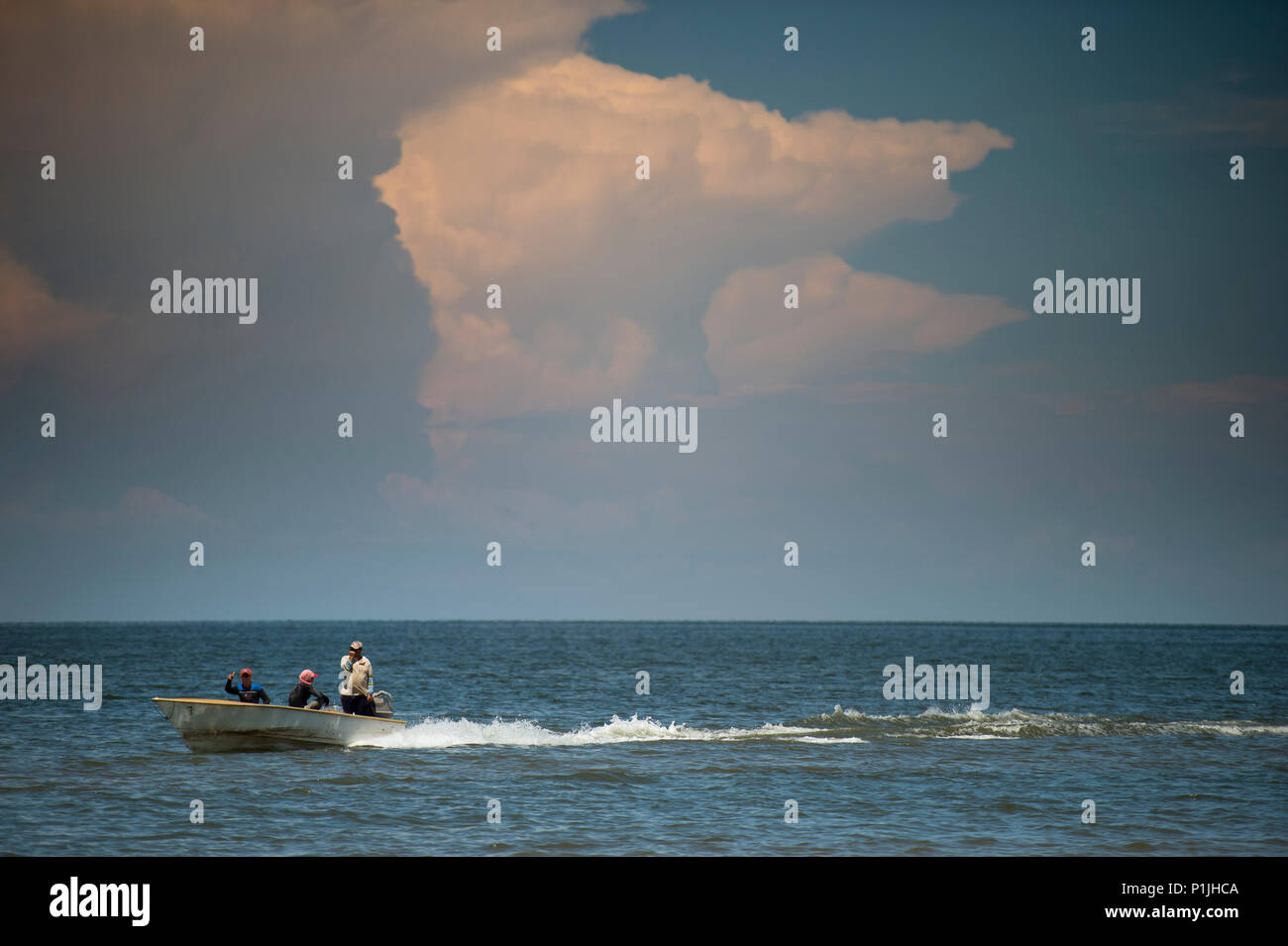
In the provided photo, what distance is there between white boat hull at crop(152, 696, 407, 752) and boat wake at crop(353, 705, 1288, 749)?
1.52 m

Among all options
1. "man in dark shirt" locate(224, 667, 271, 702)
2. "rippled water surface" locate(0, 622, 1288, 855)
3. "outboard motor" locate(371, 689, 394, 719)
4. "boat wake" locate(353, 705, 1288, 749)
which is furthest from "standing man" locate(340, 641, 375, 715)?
"man in dark shirt" locate(224, 667, 271, 702)

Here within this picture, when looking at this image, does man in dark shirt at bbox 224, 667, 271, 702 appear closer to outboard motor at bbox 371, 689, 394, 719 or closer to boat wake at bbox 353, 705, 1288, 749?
outboard motor at bbox 371, 689, 394, 719

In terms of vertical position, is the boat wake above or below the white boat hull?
below

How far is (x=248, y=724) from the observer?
92.2ft

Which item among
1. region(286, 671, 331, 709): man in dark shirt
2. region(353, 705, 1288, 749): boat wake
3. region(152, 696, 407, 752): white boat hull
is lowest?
region(353, 705, 1288, 749): boat wake

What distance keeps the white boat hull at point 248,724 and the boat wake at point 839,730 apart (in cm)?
152

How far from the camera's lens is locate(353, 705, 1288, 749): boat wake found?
106 feet

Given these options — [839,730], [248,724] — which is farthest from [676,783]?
[839,730]

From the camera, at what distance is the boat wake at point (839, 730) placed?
106 ft

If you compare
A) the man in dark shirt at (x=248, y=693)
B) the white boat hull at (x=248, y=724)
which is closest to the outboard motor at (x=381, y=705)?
the white boat hull at (x=248, y=724)

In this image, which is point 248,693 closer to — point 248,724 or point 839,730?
point 248,724

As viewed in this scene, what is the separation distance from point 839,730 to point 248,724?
18.8 meters
